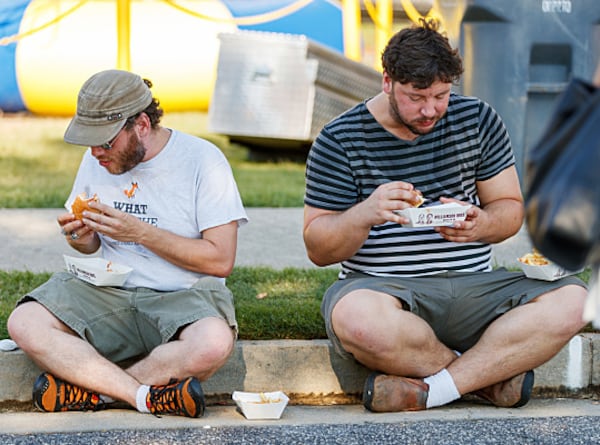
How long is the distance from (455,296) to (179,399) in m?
1.03

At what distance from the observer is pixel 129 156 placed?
3830mm

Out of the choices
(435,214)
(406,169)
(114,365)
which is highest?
(406,169)

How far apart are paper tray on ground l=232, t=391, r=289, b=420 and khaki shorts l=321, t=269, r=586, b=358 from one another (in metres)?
0.32

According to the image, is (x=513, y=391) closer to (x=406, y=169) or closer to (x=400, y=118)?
(x=406, y=169)

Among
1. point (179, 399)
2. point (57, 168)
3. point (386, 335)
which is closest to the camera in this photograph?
point (179, 399)

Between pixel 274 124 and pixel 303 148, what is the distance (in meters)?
0.63

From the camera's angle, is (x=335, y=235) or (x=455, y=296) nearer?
(x=335, y=235)

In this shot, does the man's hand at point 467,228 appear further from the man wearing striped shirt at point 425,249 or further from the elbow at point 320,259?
the elbow at point 320,259

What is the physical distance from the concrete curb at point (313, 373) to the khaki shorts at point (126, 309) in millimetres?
196

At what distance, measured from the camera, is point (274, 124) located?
8.83 m

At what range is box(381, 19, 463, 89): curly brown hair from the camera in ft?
11.9

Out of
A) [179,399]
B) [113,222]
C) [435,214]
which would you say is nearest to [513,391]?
[435,214]

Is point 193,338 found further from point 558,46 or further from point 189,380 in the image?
point 558,46

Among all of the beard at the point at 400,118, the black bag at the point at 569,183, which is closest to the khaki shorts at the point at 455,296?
the beard at the point at 400,118
